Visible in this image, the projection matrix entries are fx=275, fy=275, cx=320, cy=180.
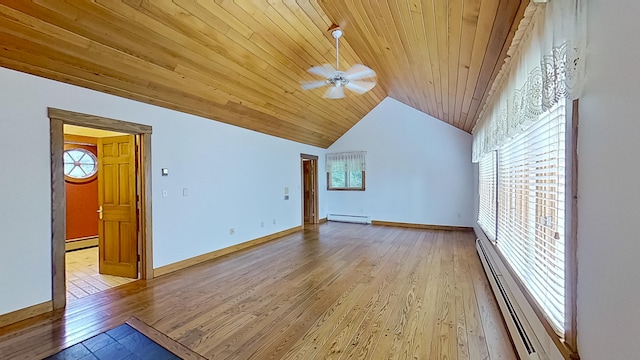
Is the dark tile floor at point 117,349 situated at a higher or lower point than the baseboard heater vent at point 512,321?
lower

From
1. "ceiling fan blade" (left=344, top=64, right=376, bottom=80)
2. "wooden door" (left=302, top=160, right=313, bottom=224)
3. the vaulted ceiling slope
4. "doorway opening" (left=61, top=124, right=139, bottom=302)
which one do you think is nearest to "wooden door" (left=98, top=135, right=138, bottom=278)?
→ "doorway opening" (left=61, top=124, right=139, bottom=302)

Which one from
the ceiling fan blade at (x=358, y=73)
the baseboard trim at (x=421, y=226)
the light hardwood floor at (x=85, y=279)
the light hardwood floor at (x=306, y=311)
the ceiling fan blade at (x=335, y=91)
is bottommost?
the light hardwood floor at (x=85, y=279)

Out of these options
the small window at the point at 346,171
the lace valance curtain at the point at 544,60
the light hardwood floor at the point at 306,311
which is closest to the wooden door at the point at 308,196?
the small window at the point at 346,171

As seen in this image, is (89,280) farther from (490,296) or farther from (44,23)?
(490,296)

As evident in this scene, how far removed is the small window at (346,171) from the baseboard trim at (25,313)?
655 centimetres

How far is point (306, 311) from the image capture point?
2781mm

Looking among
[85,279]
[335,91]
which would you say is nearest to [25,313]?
[85,279]

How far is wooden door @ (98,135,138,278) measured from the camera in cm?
384

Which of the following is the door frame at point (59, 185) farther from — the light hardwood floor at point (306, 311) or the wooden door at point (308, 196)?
the wooden door at point (308, 196)

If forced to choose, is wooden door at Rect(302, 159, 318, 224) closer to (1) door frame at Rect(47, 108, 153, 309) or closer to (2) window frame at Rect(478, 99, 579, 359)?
(1) door frame at Rect(47, 108, 153, 309)

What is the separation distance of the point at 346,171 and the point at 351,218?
55.2 inches

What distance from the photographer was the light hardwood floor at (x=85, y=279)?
3398 millimetres

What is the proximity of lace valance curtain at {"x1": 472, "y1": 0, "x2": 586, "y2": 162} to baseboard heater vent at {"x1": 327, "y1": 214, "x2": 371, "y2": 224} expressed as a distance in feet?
19.1

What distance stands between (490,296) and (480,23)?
2.77 m
